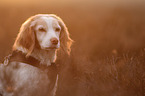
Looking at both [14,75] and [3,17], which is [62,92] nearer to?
[14,75]

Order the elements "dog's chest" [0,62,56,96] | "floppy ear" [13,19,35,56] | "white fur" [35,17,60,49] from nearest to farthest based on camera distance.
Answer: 1. "dog's chest" [0,62,56,96]
2. "white fur" [35,17,60,49]
3. "floppy ear" [13,19,35,56]

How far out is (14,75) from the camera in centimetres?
347

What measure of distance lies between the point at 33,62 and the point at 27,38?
1.43 ft

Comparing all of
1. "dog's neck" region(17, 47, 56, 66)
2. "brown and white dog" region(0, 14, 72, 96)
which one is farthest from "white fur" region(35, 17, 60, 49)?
"dog's neck" region(17, 47, 56, 66)

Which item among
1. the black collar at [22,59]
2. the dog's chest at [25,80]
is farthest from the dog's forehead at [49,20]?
the dog's chest at [25,80]

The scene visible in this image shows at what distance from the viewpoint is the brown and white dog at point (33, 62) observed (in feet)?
11.3

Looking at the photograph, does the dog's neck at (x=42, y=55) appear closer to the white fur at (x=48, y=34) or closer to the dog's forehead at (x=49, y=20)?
the white fur at (x=48, y=34)

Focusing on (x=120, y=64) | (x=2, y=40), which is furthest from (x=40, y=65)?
(x=2, y=40)

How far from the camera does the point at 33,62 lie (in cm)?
359

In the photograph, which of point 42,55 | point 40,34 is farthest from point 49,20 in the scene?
point 42,55

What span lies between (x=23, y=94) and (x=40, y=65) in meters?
0.49

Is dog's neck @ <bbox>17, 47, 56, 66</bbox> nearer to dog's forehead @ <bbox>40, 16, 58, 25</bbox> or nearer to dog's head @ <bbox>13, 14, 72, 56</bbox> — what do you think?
dog's head @ <bbox>13, 14, 72, 56</bbox>

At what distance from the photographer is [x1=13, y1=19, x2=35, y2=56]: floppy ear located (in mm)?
3716

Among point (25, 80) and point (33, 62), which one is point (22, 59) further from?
point (25, 80)
